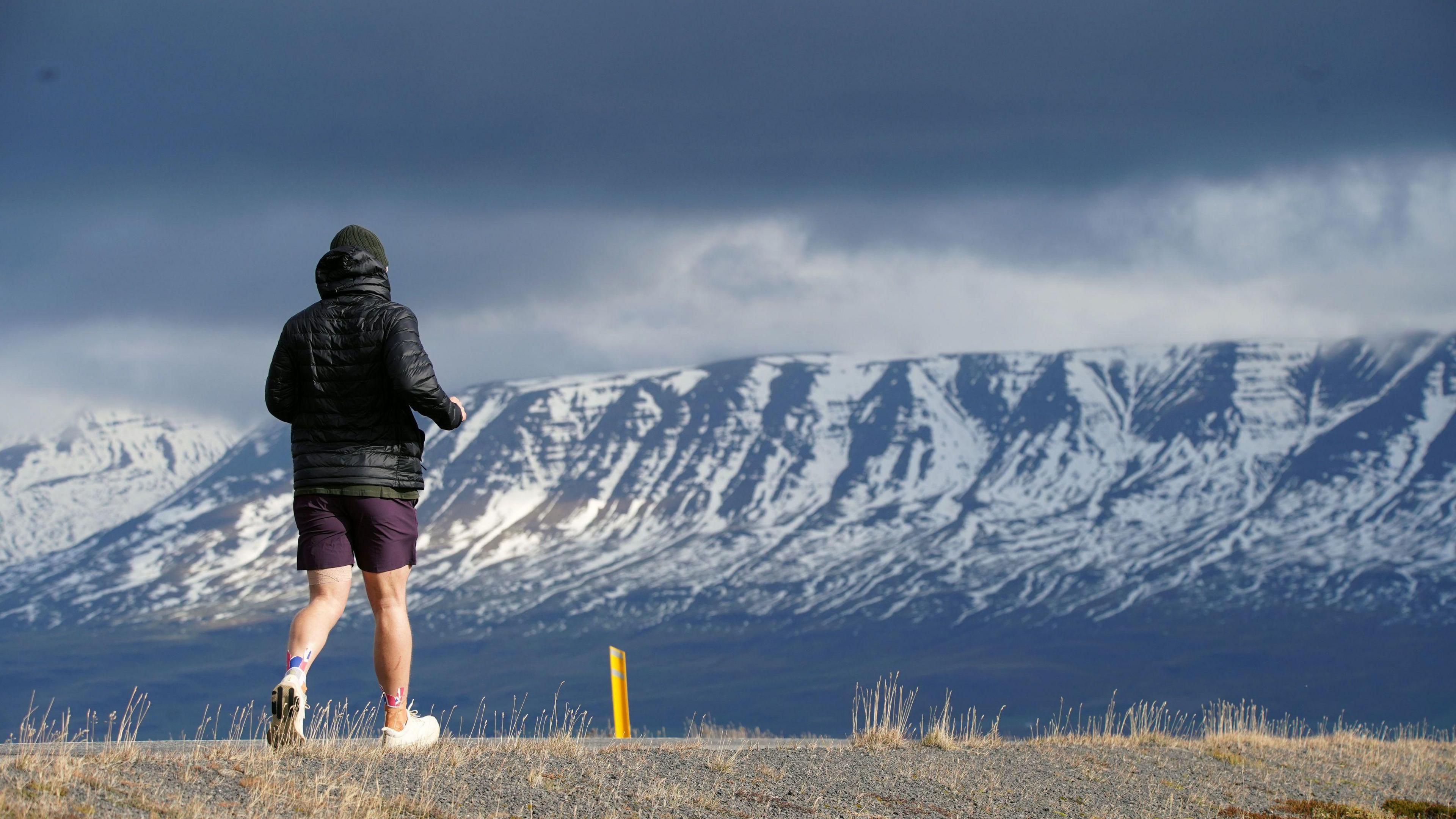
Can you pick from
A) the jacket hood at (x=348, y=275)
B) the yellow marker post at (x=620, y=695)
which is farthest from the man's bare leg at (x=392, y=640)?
the yellow marker post at (x=620, y=695)

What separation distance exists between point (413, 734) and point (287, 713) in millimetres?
981

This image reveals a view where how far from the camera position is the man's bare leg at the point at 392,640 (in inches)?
327

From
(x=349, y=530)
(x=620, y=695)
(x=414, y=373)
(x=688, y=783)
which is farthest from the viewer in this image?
(x=620, y=695)

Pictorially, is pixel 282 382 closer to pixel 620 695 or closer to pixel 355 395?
pixel 355 395

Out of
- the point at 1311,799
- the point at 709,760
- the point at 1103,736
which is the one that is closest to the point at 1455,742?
the point at 1103,736

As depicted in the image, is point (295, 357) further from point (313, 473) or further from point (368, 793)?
point (368, 793)

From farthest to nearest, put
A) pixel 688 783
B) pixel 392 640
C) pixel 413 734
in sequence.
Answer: pixel 688 783 < pixel 413 734 < pixel 392 640

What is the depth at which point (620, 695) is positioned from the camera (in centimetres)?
1520

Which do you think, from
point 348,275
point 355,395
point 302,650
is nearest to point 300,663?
point 302,650

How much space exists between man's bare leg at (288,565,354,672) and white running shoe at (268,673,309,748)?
0.12 meters

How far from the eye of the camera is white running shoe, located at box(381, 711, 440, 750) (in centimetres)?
880

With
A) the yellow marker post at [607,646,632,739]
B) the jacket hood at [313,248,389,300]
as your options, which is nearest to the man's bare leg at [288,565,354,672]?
the jacket hood at [313,248,389,300]

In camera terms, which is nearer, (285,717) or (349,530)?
(285,717)

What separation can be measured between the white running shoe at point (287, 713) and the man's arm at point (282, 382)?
4.57ft
